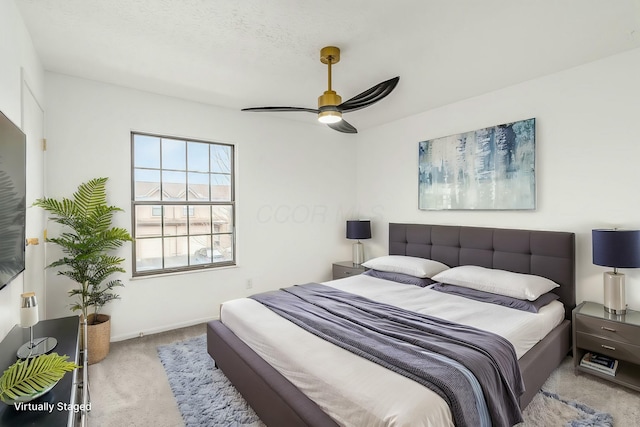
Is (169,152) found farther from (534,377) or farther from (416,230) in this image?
(534,377)

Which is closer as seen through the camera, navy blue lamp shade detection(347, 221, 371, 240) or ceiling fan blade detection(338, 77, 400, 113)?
ceiling fan blade detection(338, 77, 400, 113)

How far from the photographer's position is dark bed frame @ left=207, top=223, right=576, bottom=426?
1.68 meters

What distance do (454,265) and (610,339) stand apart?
1.42 meters

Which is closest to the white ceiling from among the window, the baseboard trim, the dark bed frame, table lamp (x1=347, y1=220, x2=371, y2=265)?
the window

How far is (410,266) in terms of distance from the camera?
342 cm

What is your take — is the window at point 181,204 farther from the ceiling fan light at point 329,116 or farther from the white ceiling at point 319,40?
the ceiling fan light at point 329,116

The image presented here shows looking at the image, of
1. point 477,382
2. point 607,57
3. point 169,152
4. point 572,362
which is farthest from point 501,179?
point 169,152

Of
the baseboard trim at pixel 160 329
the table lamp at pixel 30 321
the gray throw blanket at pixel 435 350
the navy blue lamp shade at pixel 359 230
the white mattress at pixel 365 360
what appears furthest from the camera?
the navy blue lamp shade at pixel 359 230

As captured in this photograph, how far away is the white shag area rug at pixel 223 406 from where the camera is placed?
1.96 m

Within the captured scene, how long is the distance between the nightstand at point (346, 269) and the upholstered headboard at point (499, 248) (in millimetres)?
506

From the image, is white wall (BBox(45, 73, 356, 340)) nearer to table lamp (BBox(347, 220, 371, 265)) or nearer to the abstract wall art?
table lamp (BBox(347, 220, 371, 265))

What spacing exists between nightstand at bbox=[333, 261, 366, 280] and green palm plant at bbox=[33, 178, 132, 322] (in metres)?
2.66

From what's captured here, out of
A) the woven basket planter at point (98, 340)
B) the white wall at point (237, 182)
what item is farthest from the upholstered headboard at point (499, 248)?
the woven basket planter at point (98, 340)

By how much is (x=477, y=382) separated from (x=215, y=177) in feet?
11.1
